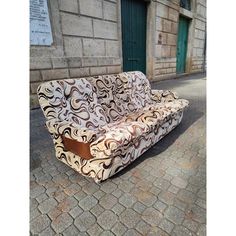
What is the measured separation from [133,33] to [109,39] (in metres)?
1.49

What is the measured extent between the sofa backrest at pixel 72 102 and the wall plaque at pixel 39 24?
7.48 ft

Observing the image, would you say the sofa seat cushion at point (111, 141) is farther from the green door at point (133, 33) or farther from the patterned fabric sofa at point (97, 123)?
the green door at point (133, 33)

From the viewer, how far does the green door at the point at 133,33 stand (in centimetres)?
577

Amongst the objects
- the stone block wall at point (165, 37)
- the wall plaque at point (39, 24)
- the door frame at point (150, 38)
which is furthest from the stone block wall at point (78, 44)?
the stone block wall at point (165, 37)

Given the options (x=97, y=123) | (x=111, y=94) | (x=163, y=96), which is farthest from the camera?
(x=163, y=96)

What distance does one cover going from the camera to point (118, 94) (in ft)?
8.67

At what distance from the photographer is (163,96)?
3.18 metres

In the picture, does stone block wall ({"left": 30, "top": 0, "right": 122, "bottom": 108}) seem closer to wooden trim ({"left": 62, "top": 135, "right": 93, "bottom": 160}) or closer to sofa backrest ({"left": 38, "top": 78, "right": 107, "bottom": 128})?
sofa backrest ({"left": 38, "top": 78, "right": 107, "bottom": 128})

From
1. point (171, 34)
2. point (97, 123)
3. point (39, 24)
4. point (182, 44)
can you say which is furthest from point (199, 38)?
point (97, 123)

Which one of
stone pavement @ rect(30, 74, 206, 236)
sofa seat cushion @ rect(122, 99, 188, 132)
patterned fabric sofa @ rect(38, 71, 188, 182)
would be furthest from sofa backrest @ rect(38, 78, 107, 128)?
stone pavement @ rect(30, 74, 206, 236)

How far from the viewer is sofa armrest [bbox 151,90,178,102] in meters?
3.07

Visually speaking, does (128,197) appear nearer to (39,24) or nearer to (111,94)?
(111,94)
